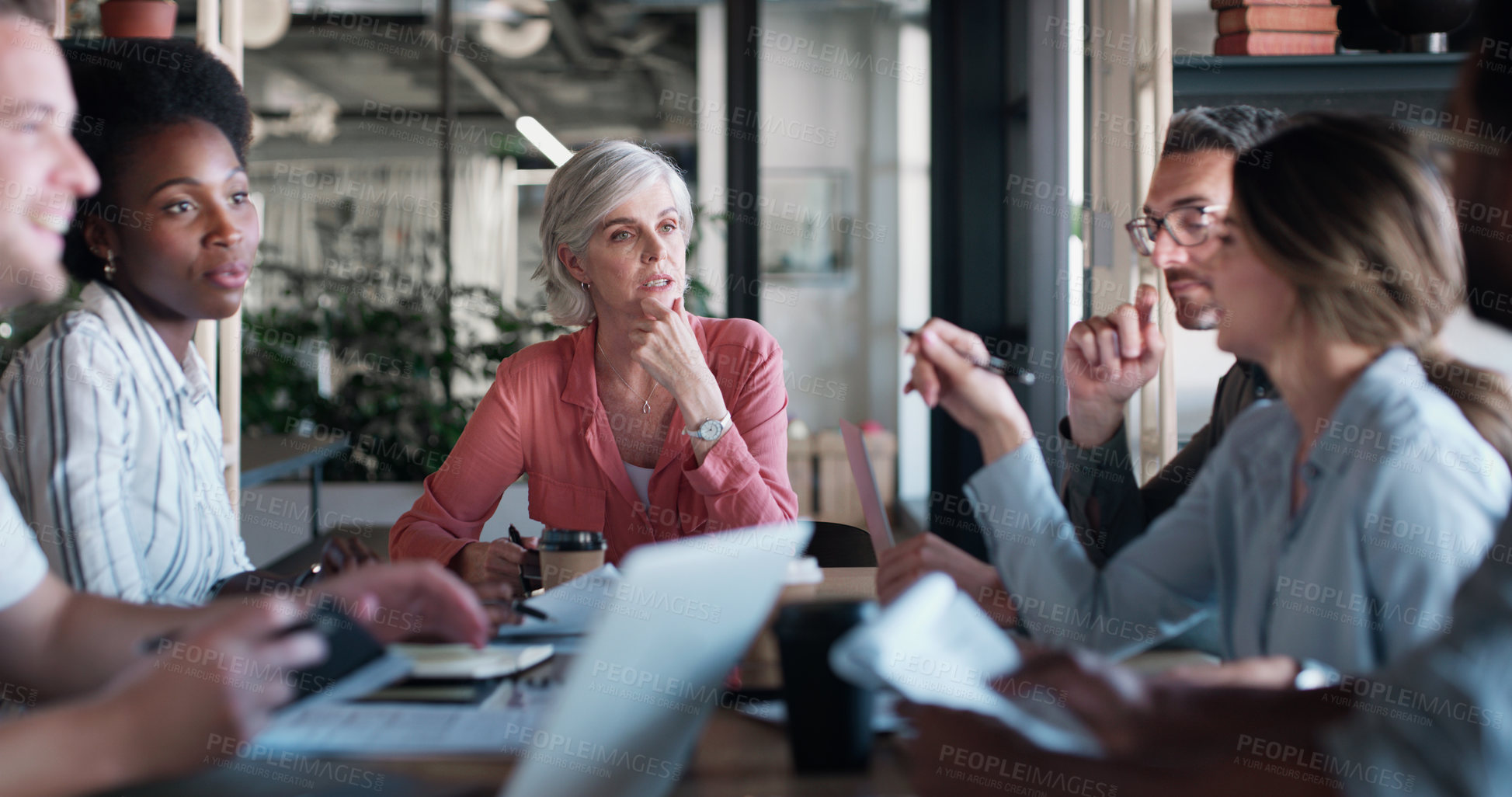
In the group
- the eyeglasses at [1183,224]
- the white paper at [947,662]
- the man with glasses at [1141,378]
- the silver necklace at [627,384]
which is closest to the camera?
the white paper at [947,662]

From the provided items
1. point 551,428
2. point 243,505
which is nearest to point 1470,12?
point 551,428

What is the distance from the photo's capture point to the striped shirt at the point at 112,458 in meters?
1.18

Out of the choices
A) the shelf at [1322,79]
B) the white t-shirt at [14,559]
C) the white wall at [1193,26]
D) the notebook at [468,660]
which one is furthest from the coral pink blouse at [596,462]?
the white wall at [1193,26]

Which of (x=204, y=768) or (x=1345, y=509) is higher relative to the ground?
(x=1345, y=509)

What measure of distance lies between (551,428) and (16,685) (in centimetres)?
106

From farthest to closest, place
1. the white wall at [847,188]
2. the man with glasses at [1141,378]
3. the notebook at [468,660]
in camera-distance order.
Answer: the white wall at [847,188] → the man with glasses at [1141,378] → the notebook at [468,660]

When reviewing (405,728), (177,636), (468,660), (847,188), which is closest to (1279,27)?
(468,660)

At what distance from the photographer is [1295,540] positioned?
1.01 meters

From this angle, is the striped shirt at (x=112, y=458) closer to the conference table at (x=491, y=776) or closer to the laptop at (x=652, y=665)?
the conference table at (x=491, y=776)

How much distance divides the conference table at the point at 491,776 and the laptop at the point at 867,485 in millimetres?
242

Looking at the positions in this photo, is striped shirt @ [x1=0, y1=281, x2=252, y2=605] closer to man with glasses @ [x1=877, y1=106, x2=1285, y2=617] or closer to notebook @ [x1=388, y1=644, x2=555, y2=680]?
notebook @ [x1=388, y1=644, x2=555, y2=680]

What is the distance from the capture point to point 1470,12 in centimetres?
219

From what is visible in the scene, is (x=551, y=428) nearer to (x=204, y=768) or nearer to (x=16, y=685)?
(x=16, y=685)

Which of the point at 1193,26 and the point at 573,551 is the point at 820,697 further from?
the point at 1193,26
